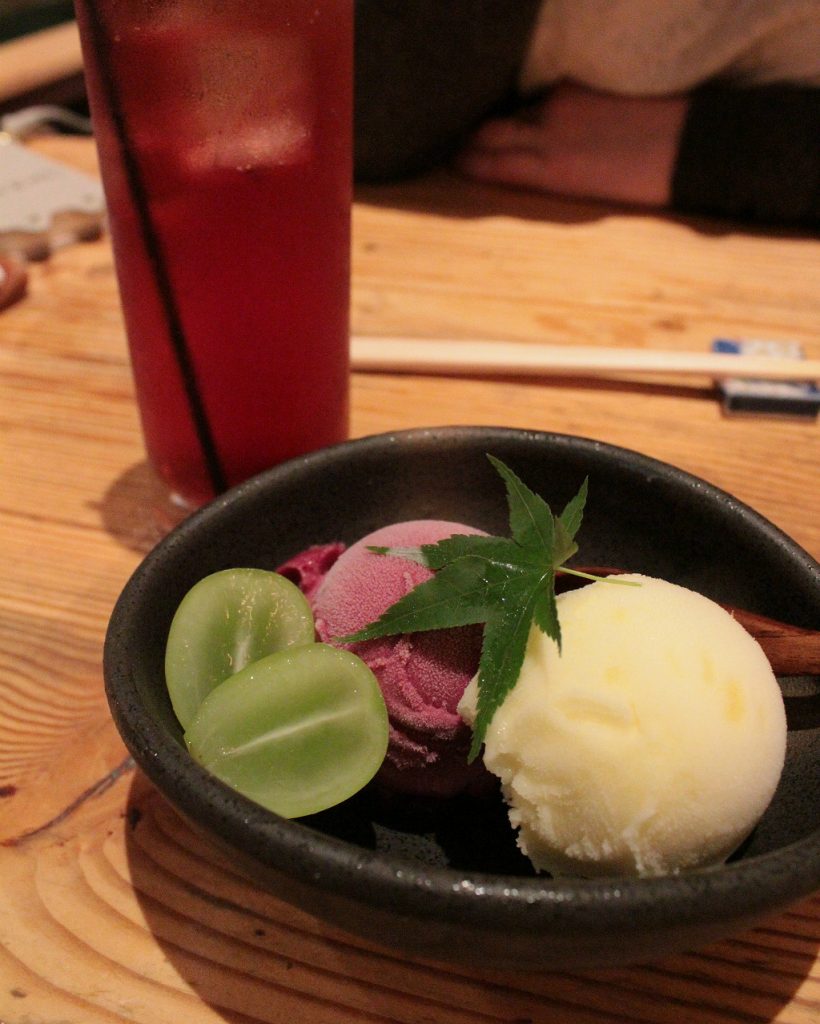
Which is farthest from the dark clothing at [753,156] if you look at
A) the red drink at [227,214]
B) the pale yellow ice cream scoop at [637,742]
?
the pale yellow ice cream scoop at [637,742]

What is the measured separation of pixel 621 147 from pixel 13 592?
5.08ft

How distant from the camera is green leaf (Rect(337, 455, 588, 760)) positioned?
0.62m

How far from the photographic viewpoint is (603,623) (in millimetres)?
649

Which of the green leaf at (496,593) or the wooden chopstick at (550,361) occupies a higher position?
the green leaf at (496,593)

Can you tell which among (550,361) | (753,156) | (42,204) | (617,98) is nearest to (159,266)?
(550,361)

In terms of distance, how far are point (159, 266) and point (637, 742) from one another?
0.64 meters

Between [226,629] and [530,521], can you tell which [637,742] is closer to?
[530,521]

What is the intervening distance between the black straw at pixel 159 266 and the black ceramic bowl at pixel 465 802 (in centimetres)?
19

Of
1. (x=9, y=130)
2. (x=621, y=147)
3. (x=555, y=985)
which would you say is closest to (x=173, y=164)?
(x=555, y=985)

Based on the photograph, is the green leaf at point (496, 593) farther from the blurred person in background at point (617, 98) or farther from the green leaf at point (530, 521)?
the blurred person in background at point (617, 98)

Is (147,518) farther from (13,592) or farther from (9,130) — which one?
(9,130)

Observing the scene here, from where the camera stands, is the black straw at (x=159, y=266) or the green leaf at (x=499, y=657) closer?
the green leaf at (x=499, y=657)

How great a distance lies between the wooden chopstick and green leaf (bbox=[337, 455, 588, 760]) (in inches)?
24.1

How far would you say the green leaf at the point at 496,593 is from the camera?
62 centimetres
